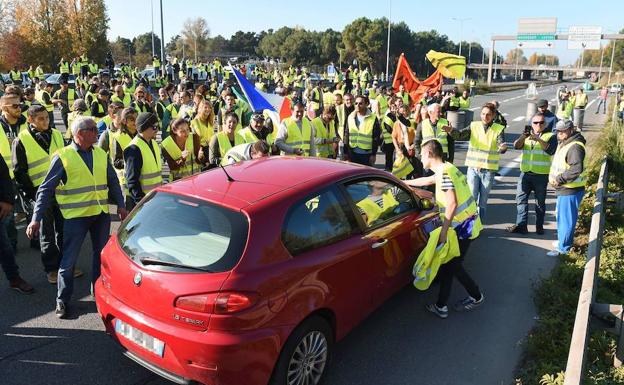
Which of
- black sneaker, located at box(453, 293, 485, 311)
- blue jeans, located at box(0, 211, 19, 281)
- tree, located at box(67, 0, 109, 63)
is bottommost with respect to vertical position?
black sneaker, located at box(453, 293, 485, 311)

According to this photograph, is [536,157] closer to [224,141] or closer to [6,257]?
[224,141]

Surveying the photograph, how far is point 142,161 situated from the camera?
537 cm

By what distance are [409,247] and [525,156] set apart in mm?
3299

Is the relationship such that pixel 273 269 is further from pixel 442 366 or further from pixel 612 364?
pixel 612 364

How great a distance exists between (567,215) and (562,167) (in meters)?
0.62

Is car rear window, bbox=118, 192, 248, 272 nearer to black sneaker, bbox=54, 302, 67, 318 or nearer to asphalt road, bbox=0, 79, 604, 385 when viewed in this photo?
asphalt road, bbox=0, 79, 604, 385

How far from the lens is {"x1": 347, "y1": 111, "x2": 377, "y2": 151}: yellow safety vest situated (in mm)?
8523

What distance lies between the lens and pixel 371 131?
849cm

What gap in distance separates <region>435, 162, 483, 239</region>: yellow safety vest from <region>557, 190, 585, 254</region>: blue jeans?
89.2 inches

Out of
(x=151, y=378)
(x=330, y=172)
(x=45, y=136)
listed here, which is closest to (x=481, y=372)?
(x=330, y=172)

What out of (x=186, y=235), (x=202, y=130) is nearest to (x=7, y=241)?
(x=186, y=235)

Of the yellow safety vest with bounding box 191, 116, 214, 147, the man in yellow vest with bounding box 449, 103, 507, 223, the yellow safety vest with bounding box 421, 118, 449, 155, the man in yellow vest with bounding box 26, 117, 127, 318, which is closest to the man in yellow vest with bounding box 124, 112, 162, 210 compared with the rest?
the man in yellow vest with bounding box 26, 117, 127, 318

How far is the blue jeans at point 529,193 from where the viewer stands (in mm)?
7047

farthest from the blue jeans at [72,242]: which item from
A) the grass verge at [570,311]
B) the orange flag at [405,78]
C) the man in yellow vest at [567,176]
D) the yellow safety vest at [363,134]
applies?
the orange flag at [405,78]
